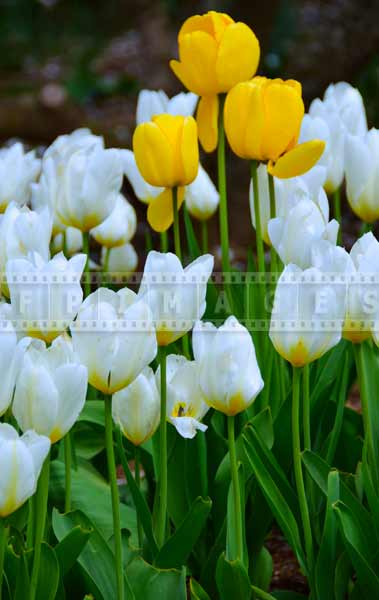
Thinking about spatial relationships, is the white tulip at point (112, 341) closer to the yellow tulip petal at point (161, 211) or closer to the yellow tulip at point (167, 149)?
the yellow tulip at point (167, 149)

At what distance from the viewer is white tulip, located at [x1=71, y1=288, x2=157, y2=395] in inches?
44.4

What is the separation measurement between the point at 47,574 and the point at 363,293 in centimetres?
50

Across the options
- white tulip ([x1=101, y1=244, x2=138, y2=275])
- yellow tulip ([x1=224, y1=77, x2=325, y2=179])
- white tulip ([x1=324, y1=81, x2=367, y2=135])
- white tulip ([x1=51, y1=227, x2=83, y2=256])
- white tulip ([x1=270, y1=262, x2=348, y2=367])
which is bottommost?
white tulip ([x1=270, y1=262, x2=348, y2=367])

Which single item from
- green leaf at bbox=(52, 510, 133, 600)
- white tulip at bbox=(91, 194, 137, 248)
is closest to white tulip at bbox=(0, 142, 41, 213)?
white tulip at bbox=(91, 194, 137, 248)

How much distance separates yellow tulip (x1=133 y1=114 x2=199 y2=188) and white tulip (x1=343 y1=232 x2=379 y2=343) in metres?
0.34

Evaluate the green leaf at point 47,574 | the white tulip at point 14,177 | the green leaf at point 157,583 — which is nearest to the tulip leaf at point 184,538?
the green leaf at point 157,583

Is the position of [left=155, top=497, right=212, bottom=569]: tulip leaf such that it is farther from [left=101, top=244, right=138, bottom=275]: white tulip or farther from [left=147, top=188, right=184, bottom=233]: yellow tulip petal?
[left=101, top=244, right=138, bottom=275]: white tulip

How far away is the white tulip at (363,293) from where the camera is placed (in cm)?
126

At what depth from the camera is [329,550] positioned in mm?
1359

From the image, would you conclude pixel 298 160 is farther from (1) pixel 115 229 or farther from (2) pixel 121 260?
(2) pixel 121 260

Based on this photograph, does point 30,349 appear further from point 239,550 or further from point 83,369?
point 239,550

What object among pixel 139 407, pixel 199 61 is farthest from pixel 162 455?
pixel 199 61

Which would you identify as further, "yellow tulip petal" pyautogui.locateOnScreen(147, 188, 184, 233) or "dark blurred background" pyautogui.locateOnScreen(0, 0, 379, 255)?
"dark blurred background" pyautogui.locateOnScreen(0, 0, 379, 255)

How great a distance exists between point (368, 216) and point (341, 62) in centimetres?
323
